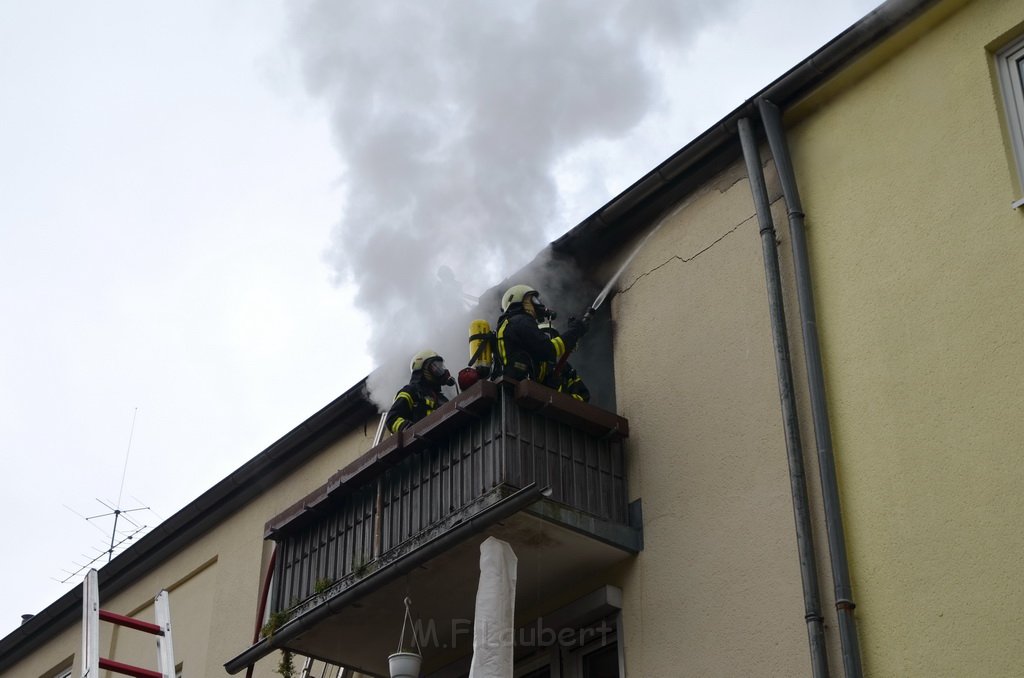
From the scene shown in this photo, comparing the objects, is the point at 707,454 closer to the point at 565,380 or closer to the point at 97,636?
the point at 565,380

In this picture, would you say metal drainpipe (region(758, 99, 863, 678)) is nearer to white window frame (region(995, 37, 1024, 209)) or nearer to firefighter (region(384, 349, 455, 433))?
white window frame (region(995, 37, 1024, 209))

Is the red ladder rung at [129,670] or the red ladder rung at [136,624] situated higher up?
the red ladder rung at [136,624]

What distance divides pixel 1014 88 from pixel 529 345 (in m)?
3.77

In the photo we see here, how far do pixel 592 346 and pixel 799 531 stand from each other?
10.5 ft

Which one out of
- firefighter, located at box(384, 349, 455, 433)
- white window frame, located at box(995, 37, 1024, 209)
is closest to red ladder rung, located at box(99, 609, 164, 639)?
firefighter, located at box(384, 349, 455, 433)

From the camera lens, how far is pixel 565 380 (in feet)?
33.8

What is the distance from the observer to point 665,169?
1034 cm

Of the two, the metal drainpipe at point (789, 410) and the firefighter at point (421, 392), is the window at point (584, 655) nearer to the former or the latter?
the metal drainpipe at point (789, 410)

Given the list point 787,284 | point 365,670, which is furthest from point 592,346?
point 365,670

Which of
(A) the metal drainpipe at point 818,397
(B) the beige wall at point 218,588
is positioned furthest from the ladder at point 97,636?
(A) the metal drainpipe at point 818,397

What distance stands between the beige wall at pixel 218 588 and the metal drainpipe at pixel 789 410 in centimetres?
529

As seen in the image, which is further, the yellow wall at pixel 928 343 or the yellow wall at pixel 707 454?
the yellow wall at pixel 707 454

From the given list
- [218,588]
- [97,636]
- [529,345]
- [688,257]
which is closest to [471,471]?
[529,345]

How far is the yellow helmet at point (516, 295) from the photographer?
1047cm
